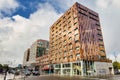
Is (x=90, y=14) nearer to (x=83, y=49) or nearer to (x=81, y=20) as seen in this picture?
(x=81, y=20)

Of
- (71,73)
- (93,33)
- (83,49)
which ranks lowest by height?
(71,73)

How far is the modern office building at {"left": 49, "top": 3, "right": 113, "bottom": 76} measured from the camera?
48094 millimetres

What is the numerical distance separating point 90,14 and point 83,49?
19.5 m

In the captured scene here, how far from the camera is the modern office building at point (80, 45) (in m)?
48.1

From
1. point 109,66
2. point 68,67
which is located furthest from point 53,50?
point 109,66

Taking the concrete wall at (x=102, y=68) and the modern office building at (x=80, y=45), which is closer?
the modern office building at (x=80, y=45)

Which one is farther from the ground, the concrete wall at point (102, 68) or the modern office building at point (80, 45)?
the modern office building at point (80, 45)

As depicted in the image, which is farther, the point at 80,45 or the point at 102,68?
the point at 102,68

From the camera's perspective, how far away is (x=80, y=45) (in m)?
48.2

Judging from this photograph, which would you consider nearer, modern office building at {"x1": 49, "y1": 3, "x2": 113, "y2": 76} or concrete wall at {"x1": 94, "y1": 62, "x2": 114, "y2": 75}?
modern office building at {"x1": 49, "y1": 3, "x2": 113, "y2": 76}

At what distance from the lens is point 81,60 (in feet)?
152

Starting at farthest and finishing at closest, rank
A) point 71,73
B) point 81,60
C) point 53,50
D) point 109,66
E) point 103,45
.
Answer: point 53,50 < point 103,45 < point 109,66 < point 71,73 < point 81,60

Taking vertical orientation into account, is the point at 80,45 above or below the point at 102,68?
above

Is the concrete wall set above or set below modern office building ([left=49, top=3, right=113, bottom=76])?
below
